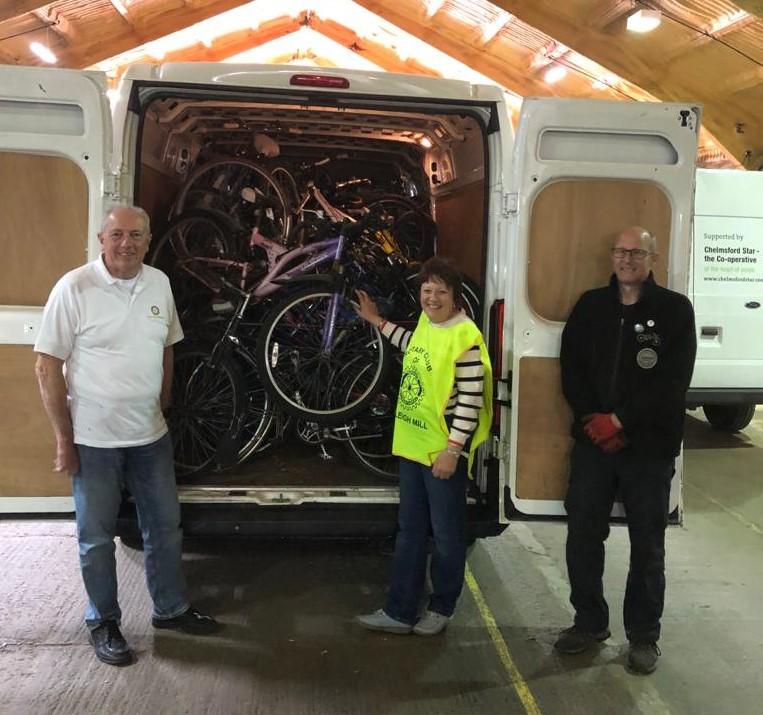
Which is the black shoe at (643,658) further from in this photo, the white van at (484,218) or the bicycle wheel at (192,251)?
the bicycle wheel at (192,251)

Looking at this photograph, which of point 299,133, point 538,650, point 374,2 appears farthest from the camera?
point 374,2

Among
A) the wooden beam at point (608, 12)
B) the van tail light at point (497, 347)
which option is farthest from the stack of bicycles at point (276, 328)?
the wooden beam at point (608, 12)

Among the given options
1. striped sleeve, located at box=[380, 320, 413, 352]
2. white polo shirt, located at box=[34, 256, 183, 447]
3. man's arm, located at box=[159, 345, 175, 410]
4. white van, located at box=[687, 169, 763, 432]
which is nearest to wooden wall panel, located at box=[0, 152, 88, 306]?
white polo shirt, located at box=[34, 256, 183, 447]

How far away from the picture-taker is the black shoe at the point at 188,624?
10.3ft

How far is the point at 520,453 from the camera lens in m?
2.97

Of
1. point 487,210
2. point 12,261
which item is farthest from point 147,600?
point 487,210

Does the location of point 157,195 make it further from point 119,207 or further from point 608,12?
point 608,12

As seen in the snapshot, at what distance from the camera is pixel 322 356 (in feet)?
12.5

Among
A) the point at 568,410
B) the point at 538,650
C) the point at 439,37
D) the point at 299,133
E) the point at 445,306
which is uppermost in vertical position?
the point at 439,37

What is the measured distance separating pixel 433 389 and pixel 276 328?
1.22m

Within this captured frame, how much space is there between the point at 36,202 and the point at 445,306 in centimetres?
172

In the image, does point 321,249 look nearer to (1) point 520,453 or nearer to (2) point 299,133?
(2) point 299,133

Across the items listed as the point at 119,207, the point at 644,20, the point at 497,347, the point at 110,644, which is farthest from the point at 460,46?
the point at 110,644

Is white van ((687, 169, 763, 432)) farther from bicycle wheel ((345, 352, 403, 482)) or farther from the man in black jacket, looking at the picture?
the man in black jacket
